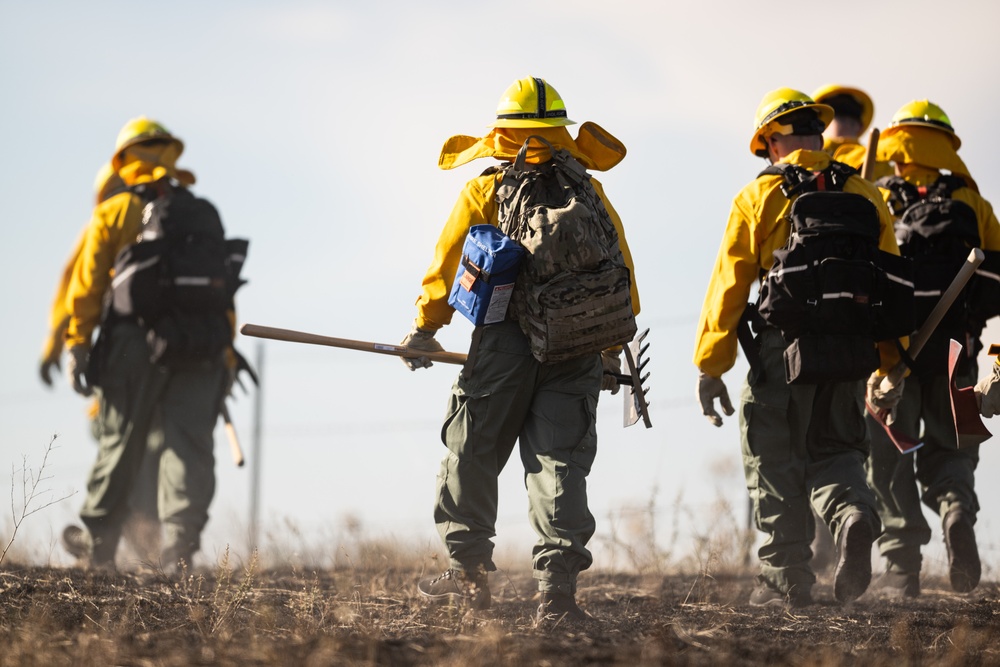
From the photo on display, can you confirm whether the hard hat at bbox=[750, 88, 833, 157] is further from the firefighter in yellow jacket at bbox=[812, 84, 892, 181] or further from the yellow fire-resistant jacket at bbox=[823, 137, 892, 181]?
the firefighter in yellow jacket at bbox=[812, 84, 892, 181]

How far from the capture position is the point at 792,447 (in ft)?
22.3

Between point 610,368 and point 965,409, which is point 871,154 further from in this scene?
point 610,368

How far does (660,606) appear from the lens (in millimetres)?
6867

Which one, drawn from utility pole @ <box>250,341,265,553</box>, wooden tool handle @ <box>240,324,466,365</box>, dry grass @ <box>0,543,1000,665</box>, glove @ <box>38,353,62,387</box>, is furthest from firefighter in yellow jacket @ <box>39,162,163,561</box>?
utility pole @ <box>250,341,265,553</box>

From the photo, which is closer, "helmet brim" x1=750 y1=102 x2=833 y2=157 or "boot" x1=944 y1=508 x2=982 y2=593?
"helmet brim" x1=750 y1=102 x2=833 y2=157

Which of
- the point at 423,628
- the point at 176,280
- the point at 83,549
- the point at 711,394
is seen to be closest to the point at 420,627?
the point at 423,628

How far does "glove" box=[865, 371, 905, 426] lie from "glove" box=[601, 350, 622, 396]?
1.41 m

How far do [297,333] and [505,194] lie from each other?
1070 millimetres

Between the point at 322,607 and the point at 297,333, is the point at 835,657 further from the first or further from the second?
the point at 297,333

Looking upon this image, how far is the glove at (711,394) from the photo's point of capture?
6.78 meters

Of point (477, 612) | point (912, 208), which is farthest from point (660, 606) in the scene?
point (912, 208)

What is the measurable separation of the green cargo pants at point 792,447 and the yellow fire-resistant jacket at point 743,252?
0.66 feet

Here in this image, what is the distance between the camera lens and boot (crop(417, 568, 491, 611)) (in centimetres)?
587

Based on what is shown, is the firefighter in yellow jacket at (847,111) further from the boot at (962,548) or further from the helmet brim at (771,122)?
the boot at (962,548)
